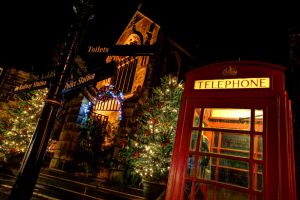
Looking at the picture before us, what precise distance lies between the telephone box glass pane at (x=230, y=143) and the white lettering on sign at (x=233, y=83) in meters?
0.83

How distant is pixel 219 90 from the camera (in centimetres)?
344

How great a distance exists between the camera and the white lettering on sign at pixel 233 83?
Answer: 3156mm

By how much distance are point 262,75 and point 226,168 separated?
1841 mm

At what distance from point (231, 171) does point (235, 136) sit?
691mm

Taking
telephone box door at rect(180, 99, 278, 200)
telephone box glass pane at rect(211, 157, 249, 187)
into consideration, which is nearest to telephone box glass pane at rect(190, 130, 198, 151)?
telephone box door at rect(180, 99, 278, 200)

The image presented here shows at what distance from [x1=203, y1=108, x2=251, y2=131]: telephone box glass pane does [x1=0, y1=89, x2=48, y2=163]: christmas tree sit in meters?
7.95

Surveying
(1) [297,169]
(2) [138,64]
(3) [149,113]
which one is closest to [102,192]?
(3) [149,113]

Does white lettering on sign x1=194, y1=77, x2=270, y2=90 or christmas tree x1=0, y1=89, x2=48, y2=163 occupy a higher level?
white lettering on sign x1=194, y1=77, x2=270, y2=90

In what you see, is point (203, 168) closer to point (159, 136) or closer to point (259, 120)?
point (259, 120)

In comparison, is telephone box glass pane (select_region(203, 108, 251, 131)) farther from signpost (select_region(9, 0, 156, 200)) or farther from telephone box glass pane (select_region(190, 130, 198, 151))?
signpost (select_region(9, 0, 156, 200))

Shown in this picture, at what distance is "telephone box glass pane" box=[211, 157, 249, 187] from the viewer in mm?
3603

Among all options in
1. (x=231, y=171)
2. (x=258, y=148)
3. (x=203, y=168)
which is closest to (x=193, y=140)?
(x=203, y=168)

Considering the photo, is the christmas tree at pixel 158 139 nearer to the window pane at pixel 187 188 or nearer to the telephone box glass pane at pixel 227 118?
the window pane at pixel 187 188

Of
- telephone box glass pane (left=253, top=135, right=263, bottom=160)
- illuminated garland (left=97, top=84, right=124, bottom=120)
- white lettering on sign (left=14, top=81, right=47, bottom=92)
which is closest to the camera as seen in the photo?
telephone box glass pane (left=253, top=135, right=263, bottom=160)
